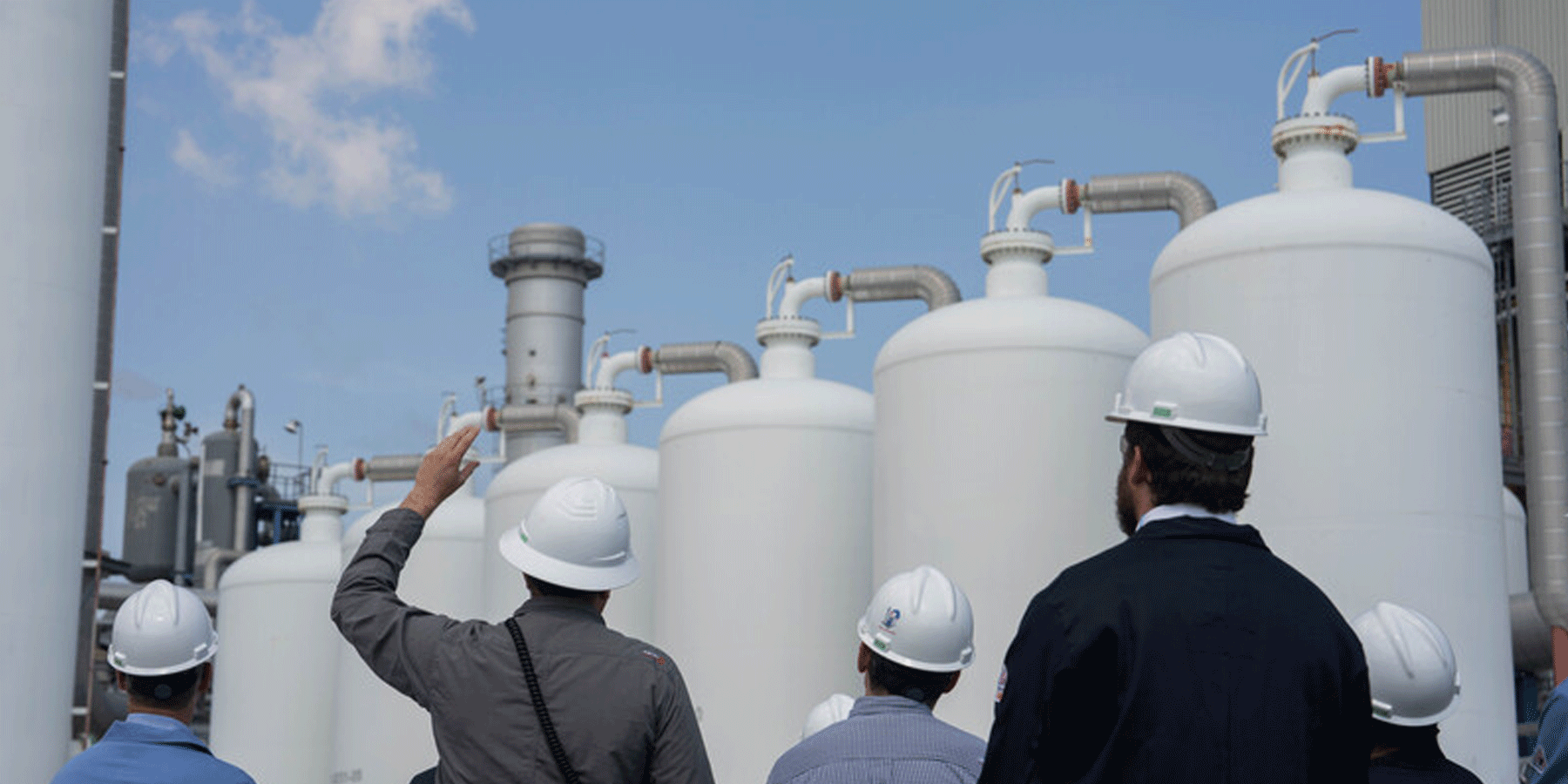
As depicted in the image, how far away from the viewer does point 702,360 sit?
25.0 meters

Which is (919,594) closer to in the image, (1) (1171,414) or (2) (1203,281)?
(1) (1171,414)

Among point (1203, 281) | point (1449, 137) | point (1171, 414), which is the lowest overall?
point (1171, 414)

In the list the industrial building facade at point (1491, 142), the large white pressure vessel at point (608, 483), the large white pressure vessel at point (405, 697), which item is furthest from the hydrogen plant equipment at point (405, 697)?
the industrial building facade at point (1491, 142)

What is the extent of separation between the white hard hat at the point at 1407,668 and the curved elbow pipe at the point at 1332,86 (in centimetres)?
1071

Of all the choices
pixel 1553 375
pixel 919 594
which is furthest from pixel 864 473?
pixel 919 594

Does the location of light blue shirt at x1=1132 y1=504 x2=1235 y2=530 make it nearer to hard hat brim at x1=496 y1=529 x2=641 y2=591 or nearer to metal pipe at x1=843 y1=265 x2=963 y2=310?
hard hat brim at x1=496 y1=529 x2=641 y2=591

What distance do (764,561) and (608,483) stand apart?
3782 mm

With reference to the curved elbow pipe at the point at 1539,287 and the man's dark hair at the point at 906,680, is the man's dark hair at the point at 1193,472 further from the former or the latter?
the curved elbow pipe at the point at 1539,287

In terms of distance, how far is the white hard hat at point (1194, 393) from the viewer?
10.4 feet

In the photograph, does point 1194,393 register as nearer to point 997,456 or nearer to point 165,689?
point 165,689

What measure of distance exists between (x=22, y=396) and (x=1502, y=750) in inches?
420

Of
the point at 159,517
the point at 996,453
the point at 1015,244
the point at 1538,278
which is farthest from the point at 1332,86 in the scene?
the point at 159,517

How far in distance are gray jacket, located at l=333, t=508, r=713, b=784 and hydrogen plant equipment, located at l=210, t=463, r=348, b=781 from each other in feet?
76.1

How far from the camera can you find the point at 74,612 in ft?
43.1
